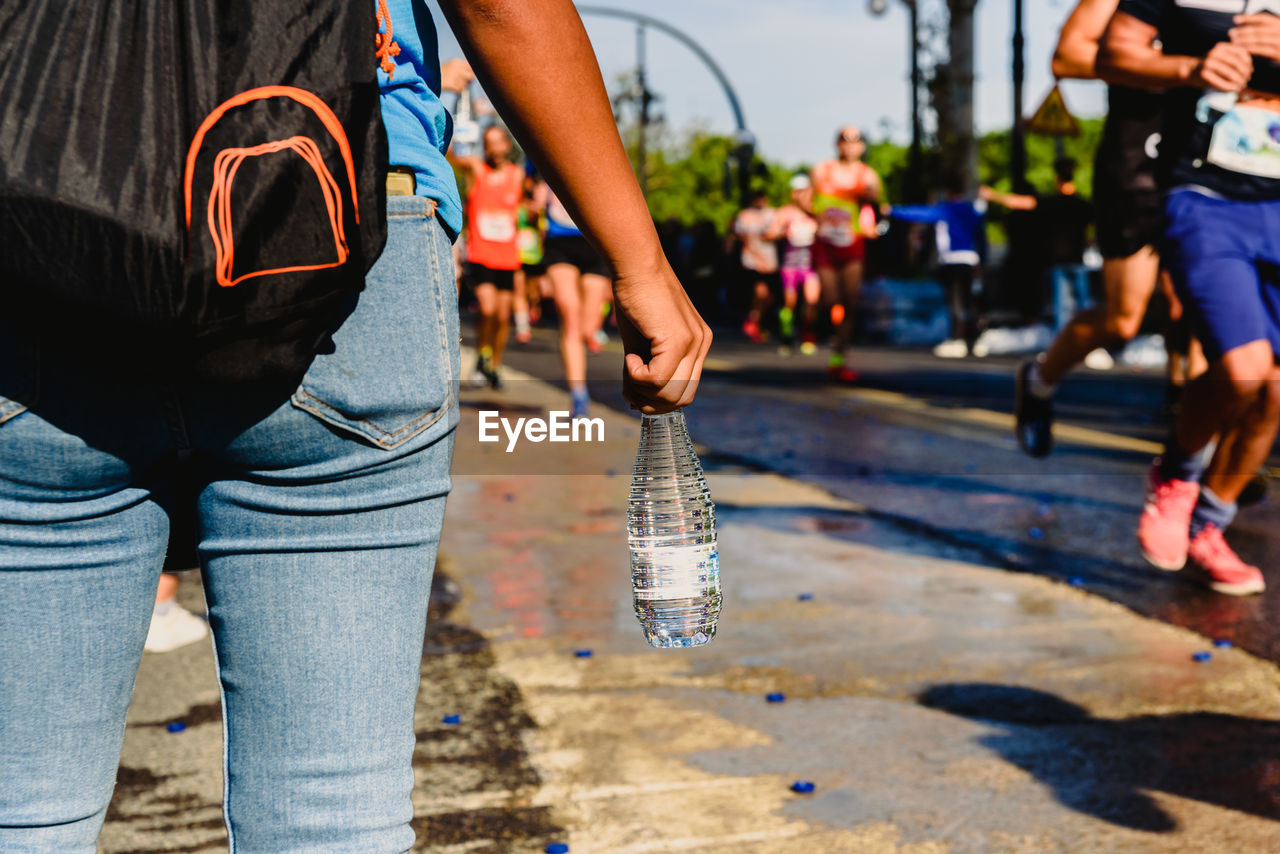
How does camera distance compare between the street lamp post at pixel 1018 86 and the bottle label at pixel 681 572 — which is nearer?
the bottle label at pixel 681 572

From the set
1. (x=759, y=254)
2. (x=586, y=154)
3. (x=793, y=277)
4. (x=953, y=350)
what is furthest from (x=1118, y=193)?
(x=759, y=254)

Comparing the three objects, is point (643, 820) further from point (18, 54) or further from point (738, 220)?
point (738, 220)

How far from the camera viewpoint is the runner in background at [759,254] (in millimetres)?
21438

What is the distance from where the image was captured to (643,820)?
8.82 ft

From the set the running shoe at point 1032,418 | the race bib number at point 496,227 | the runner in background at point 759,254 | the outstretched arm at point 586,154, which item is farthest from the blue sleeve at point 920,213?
the outstretched arm at point 586,154

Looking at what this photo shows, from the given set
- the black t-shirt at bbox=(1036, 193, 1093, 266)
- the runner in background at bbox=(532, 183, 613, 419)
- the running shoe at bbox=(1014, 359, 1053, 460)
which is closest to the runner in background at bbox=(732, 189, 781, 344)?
the black t-shirt at bbox=(1036, 193, 1093, 266)

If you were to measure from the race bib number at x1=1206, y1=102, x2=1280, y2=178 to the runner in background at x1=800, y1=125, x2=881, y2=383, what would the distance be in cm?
827

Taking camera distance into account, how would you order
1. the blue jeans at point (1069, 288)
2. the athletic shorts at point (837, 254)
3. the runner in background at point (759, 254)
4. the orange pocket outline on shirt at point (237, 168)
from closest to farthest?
the orange pocket outline on shirt at point (237, 168)
the athletic shorts at point (837, 254)
the blue jeans at point (1069, 288)
the runner in background at point (759, 254)

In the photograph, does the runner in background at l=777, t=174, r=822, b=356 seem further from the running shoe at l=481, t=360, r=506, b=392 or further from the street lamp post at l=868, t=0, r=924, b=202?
the running shoe at l=481, t=360, r=506, b=392

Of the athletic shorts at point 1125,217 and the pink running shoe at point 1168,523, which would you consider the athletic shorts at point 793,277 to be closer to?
the athletic shorts at point 1125,217

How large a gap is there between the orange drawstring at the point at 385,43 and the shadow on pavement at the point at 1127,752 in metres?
2.01

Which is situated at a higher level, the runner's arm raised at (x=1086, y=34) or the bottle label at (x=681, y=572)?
the runner's arm raised at (x=1086, y=34)

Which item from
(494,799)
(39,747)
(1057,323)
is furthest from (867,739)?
(1057,323)

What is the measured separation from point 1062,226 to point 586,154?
658 inches
